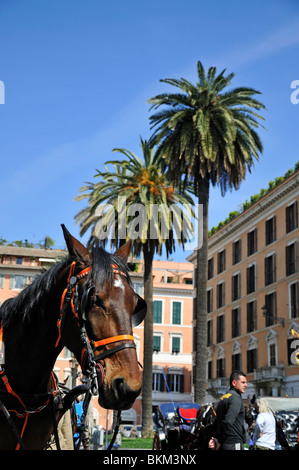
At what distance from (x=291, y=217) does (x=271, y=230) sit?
13.1ft

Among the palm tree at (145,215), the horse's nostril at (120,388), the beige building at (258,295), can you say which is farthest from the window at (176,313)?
the horse's nostril at (120,388)

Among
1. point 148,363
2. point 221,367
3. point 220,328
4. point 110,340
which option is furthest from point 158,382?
point 110,340

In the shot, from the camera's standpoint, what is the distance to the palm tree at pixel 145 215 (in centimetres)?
3400

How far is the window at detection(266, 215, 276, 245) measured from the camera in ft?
178

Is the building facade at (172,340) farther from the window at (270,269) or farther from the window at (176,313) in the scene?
the window at (270,269)

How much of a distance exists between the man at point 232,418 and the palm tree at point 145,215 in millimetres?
23235

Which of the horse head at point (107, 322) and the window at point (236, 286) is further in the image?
the window at point (236, 286)

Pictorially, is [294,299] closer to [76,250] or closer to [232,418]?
[232,418]

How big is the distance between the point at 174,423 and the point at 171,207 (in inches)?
793

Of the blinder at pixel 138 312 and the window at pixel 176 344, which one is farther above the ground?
the window at pixel 176 344

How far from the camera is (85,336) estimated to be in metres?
3.81

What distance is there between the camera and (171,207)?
3538cm

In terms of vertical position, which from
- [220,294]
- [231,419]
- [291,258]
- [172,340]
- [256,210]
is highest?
[256,210]

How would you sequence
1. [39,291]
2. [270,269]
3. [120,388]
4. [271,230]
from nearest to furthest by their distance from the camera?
[120,388] → [39,291] → [270,269] → [271,230]
